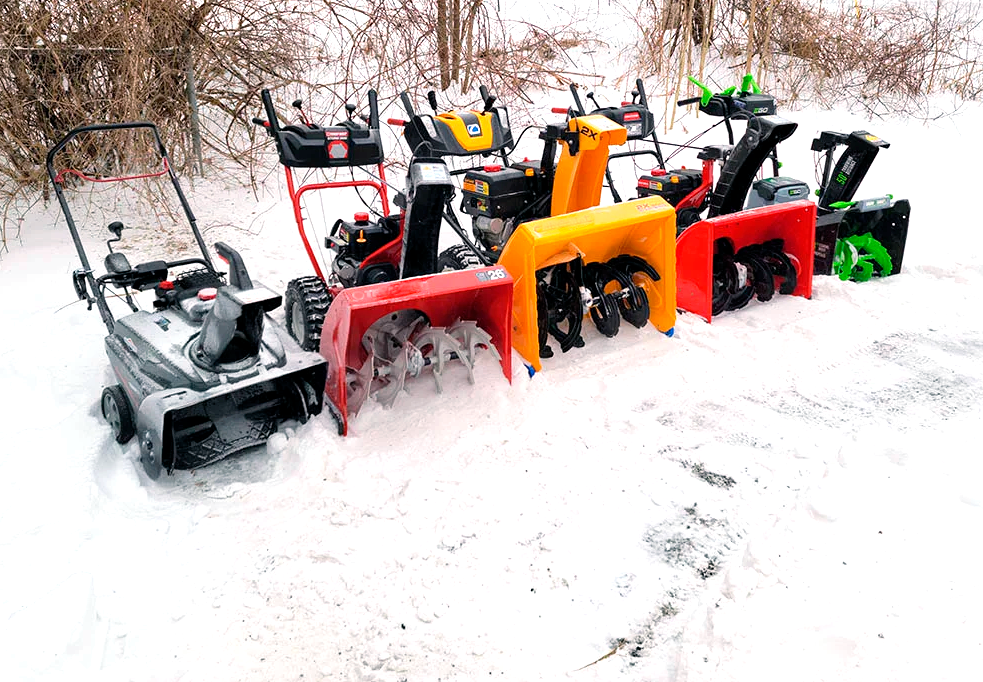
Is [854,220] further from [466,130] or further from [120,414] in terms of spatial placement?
[120,414]

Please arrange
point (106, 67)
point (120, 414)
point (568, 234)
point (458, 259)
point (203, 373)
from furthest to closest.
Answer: point (106, 67) → point (458, 259) → point (568, 234) → point (120, 414) → point (203, 373)

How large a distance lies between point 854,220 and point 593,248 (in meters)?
2.26

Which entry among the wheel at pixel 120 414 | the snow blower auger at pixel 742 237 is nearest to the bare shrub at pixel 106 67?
the wheel at pixel 120 414

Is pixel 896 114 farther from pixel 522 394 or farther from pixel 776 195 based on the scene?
pixel 522 394

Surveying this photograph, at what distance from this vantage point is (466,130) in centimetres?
453

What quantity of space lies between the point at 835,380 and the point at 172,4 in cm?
595

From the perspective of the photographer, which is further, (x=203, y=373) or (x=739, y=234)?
(x=739, y=234)

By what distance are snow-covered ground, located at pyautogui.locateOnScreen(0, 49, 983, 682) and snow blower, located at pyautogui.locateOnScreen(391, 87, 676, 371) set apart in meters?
0.22

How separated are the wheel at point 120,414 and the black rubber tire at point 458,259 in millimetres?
1938

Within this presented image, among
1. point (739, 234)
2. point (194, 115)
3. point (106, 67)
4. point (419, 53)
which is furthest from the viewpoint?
point (419, 53)

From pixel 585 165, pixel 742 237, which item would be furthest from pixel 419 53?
pixel 742 237

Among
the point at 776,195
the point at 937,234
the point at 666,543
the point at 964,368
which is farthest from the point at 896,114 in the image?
the point at 666,543

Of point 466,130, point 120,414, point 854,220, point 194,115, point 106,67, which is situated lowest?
point 120,414

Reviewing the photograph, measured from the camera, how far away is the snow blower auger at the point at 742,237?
4508 millimetres
